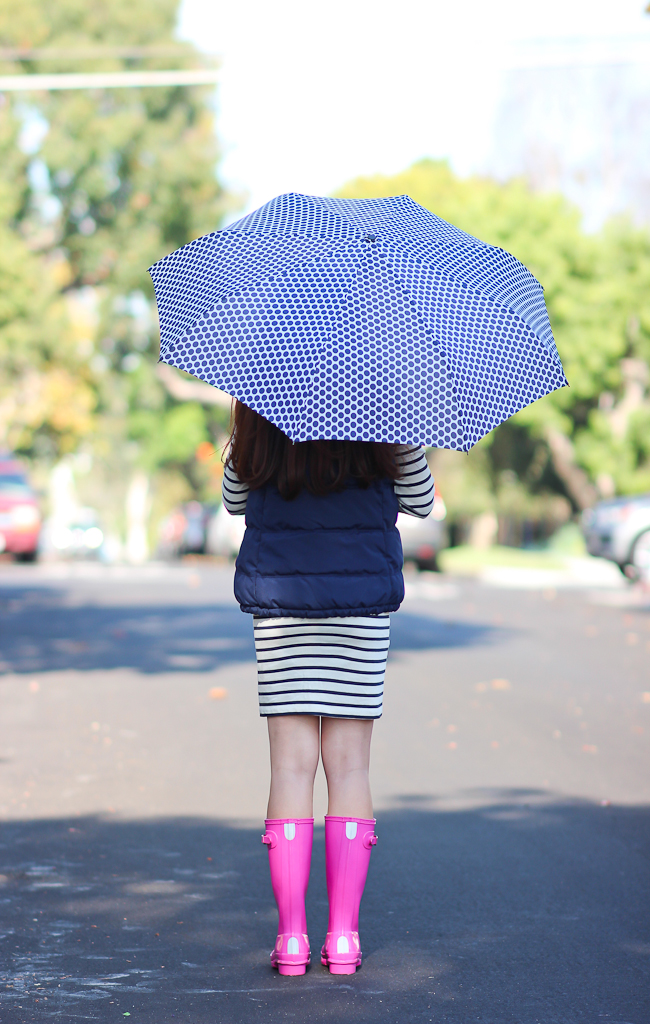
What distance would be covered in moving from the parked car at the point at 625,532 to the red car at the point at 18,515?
30.4 feet

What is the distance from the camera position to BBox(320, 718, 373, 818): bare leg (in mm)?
3633

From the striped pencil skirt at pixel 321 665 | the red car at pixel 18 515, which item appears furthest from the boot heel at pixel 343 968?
the red car at pixel 18 515

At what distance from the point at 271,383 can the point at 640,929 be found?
2034 mm

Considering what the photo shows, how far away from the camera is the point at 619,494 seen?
99.1ft

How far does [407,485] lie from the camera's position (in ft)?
12.2

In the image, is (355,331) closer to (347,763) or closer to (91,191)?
(347,763)

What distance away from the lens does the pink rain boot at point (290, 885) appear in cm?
356

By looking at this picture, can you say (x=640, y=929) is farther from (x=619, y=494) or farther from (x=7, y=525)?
(x=619, y=494)

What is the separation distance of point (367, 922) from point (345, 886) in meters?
0.60

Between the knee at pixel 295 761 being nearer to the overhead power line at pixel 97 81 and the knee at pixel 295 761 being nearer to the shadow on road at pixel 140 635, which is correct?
the shadow on road at pixel 140 635

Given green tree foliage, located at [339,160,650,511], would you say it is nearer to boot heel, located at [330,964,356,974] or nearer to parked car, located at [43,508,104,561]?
parked car, located at [43,508,104,561]

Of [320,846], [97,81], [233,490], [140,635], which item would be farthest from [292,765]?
[97,81]

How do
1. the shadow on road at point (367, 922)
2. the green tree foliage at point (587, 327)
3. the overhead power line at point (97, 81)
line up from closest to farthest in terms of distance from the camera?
the shadow on road at point (367, 922) → the overhead power line at point (97, 81) → the green tree foliage at point (587, 327)

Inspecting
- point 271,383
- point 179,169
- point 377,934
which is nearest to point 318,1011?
point 377,934
